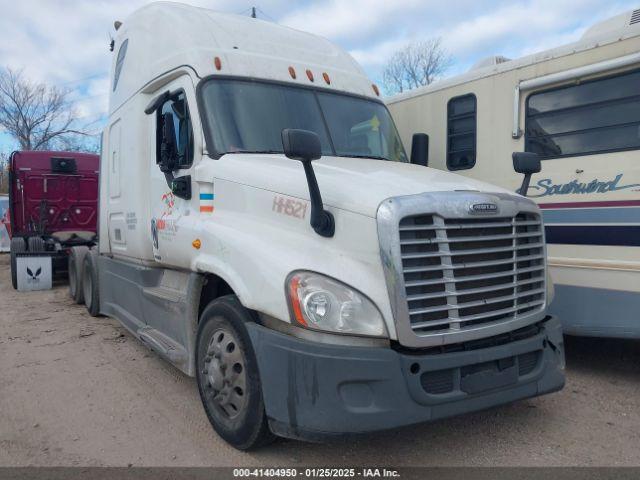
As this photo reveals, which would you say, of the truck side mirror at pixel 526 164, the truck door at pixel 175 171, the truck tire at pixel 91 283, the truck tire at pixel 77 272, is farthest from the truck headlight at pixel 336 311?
the truck tire at pixel 77 272

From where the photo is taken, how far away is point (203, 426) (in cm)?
411

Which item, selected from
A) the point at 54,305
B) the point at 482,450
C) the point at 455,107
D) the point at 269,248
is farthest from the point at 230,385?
the point at 54,305

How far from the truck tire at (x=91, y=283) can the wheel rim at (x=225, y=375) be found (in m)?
4.74

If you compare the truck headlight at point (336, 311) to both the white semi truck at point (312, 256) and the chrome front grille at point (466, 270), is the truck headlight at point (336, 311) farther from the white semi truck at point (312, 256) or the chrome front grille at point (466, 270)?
the chrome front grille at point (466, 270)

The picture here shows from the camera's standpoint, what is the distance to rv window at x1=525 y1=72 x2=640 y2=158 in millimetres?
4809

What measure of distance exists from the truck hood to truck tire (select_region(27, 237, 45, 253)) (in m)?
9.00

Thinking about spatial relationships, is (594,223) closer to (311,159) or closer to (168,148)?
(311,159)

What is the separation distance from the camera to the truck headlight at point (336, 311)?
308 centimetres

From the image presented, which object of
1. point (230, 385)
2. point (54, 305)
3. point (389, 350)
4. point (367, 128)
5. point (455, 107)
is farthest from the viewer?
point (54, 305)

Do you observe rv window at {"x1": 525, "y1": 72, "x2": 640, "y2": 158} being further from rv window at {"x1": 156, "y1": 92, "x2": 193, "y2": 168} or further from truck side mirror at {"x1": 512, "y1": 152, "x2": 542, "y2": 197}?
rv window at {"x1": 156, "y1": 92, "x2": 193, "y2": 168}

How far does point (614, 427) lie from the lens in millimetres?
4066

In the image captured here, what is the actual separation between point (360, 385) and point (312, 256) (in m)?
0.78

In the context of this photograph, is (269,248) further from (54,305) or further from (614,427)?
(54,305)

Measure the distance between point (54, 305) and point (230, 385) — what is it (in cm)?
696
